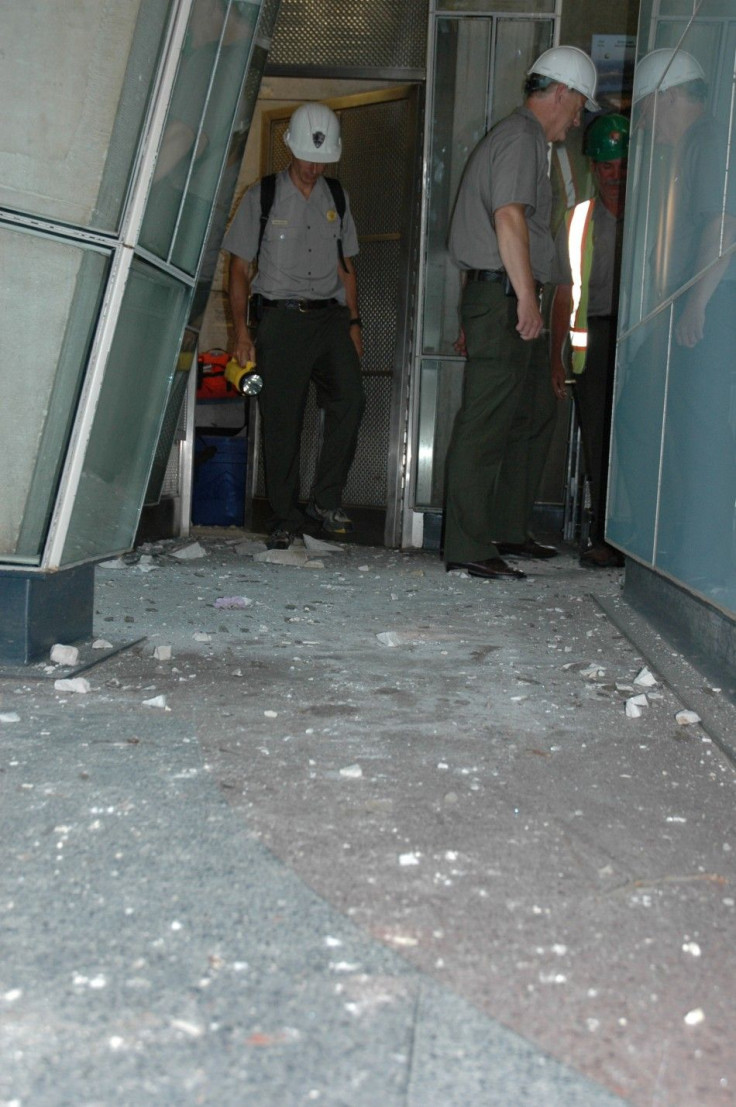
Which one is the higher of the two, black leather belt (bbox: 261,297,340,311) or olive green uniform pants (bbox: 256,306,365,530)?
black leather belt (bbox: 261,297,340,311)

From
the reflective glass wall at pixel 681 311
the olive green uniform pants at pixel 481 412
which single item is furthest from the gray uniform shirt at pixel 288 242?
the reflective glass wall at pixel 681 311

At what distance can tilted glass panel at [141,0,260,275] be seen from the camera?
267cm

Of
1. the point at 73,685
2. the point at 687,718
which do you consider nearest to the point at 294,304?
the point at 73,685

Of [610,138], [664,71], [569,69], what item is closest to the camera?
[664,71]

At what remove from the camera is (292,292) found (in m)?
5.51

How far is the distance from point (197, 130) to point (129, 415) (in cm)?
73

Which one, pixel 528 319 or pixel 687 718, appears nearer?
pixel 687 718

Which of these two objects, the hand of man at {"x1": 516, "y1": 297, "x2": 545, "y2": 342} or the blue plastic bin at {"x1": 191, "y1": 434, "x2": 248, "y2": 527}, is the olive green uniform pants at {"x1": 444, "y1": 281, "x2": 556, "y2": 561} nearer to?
the hand of man at {"x1": 516, "y1": 297, "x2": 545, "y2": 342}

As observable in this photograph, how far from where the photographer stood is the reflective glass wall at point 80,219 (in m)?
2.49

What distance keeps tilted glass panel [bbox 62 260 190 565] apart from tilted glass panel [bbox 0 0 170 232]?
0.23 meters

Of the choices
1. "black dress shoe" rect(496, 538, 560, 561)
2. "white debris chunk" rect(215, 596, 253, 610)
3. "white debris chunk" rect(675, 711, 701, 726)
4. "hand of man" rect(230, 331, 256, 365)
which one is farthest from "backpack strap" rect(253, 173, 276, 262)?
"white debris chunk" rect(675, 711, 701, 726)

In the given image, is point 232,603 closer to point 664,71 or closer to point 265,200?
point 664,71

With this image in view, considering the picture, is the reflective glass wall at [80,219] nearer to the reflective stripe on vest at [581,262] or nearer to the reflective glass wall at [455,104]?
the reflective stripe on vest at [581,262]

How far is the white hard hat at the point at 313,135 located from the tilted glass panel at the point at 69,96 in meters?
3.01
